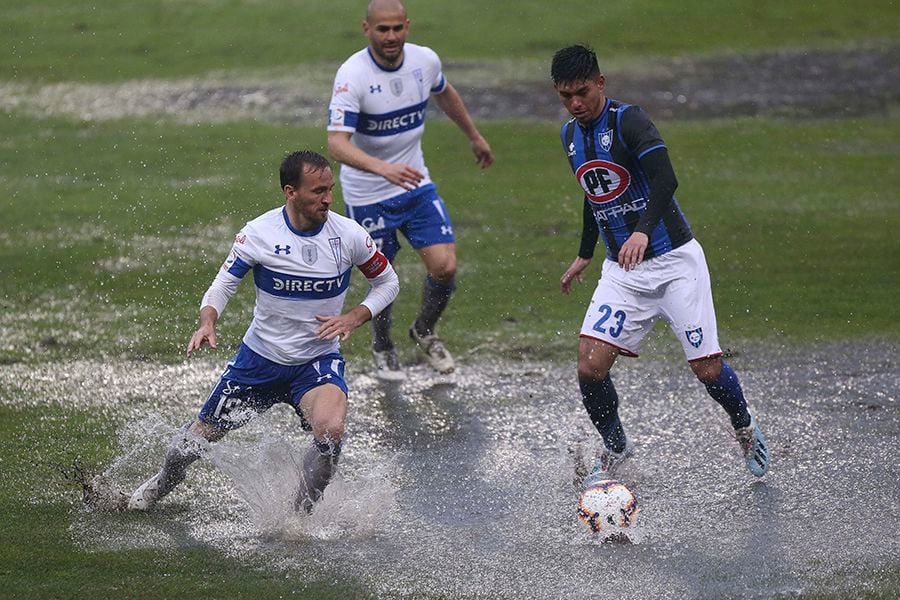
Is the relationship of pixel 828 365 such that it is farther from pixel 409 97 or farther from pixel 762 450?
pixel 409 97

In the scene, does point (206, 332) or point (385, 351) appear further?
point (385, 351)

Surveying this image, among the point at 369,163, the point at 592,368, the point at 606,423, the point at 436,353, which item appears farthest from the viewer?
the point at 436,353

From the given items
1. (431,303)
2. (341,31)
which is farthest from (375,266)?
(341,31)

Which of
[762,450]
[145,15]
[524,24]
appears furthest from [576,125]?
[145,15]

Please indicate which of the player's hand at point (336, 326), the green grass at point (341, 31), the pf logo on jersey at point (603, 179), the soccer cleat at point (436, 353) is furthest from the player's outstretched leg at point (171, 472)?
the green grass at point (341, 31)

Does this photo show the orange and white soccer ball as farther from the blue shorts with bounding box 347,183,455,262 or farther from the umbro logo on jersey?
the blue shorts with bounding box 347,183,455,262

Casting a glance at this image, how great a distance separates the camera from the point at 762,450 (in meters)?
7.91

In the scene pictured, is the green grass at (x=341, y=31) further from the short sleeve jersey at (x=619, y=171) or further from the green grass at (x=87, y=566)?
the green grass at (x=87, y=566)

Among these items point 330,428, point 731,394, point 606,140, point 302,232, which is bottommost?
point 731,394

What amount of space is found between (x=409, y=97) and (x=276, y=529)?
3912mm

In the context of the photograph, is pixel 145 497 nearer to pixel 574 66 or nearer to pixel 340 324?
pixel 340 324

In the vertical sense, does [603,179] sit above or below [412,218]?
above

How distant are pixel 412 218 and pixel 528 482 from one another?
270 centimetres

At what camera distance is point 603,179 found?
7715mm
